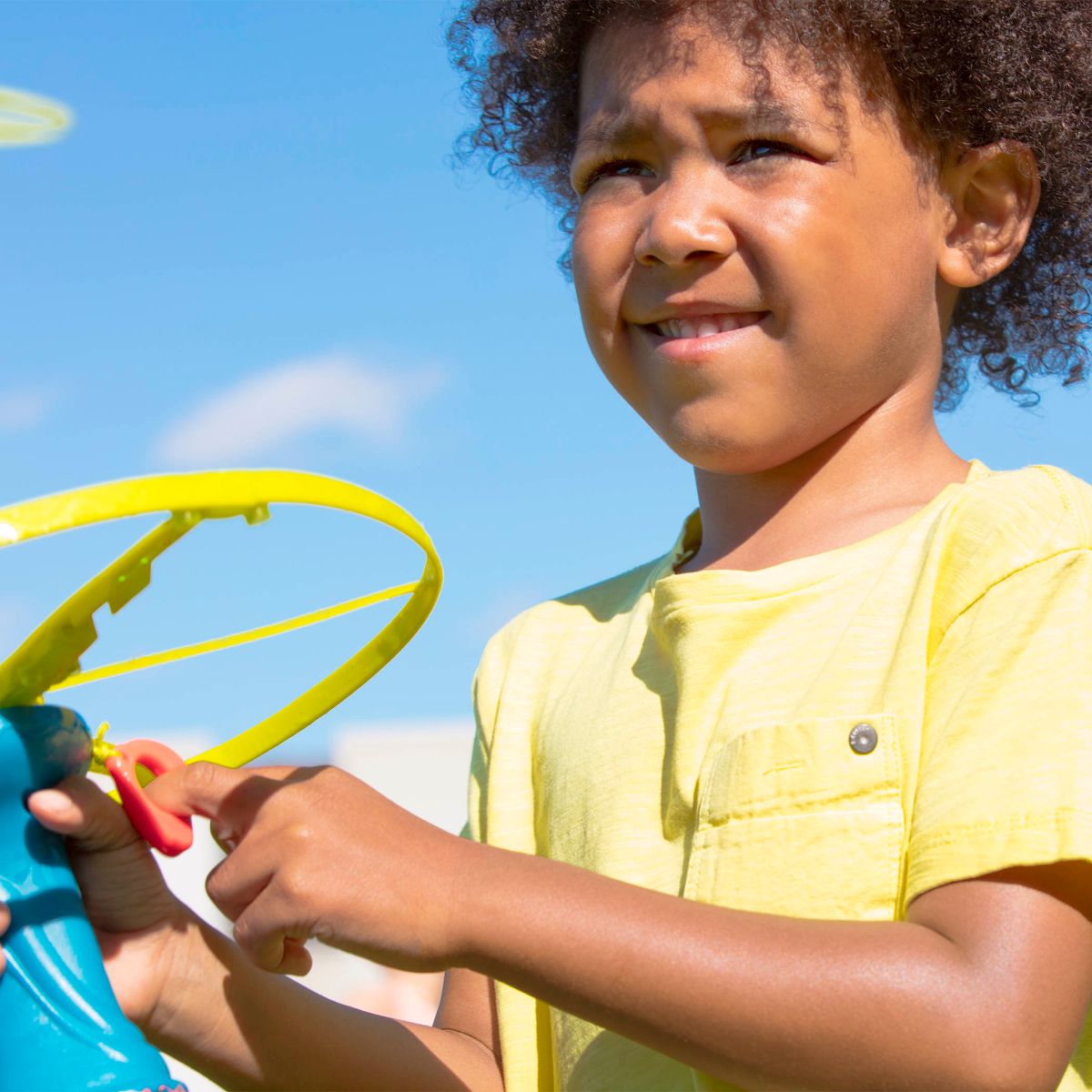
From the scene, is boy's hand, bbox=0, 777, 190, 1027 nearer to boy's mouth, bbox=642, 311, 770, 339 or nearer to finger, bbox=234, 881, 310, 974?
finger, bbox=234, 881, 310, 974

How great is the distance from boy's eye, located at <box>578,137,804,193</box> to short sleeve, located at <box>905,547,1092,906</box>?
56 cm

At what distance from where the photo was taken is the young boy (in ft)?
4.23

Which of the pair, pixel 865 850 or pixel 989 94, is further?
pixel 989 94

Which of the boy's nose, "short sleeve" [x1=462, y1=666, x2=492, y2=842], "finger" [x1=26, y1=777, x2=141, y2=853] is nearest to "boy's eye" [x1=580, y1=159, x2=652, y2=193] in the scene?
the boy's nose

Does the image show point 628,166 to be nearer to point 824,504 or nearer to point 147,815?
point 824,504

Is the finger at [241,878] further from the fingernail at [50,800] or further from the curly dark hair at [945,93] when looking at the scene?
the curly dark hair at [945,93]

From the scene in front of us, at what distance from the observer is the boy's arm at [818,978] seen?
49.9 inches

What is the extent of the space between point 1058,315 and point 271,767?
1496 mm

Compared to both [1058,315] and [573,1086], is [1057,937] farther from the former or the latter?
[1058,315]

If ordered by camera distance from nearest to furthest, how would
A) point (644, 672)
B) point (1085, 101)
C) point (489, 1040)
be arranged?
point (644, 672) < point (489, 1040) < point (1085, 101)

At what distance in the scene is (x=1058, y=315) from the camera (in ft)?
7.79

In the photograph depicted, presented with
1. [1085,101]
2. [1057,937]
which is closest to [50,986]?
[1057,937]

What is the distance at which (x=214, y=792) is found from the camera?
1.37 meters

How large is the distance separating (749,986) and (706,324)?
0.76 metres
